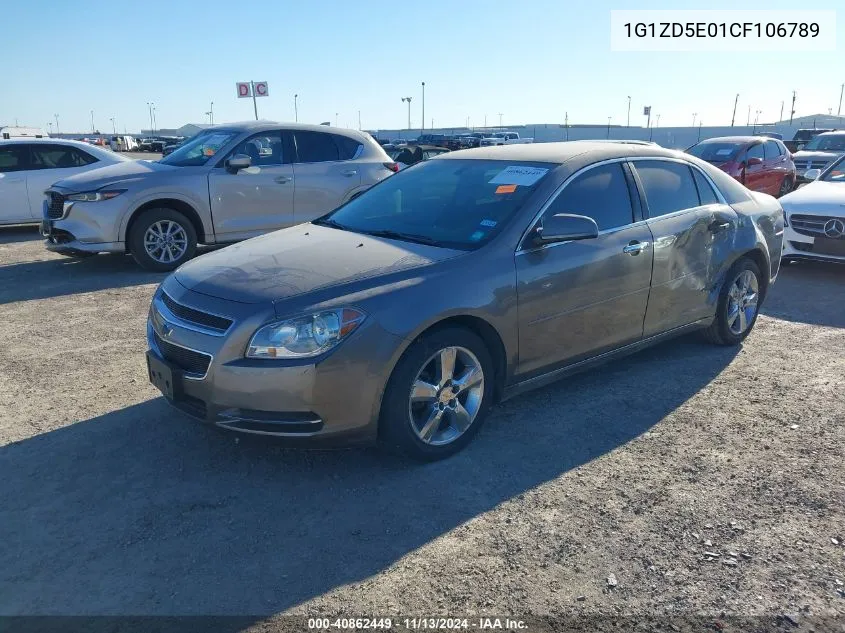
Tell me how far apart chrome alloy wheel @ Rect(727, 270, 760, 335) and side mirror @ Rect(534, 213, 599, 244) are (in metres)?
2.09

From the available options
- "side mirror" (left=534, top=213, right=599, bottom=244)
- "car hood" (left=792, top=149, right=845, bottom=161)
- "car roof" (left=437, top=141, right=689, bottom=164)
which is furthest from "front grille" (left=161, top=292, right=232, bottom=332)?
"car hood" (left=792, top=149, right=845, bottom=161)

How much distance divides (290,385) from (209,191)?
605 centimetres

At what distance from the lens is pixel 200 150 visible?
9.08m

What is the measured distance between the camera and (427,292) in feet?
11.8

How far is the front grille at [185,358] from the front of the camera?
3.48 meters

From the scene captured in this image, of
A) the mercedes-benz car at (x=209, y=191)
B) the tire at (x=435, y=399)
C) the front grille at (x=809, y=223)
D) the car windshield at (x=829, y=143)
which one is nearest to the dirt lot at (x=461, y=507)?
the tire at (x=435, y=399)

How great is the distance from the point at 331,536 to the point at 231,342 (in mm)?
1015

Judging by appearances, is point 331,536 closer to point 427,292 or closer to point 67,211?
point 427,292

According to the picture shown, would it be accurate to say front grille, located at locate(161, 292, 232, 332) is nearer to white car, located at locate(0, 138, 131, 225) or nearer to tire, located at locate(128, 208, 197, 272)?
tire, located at locate(128, 208, 197, 272)

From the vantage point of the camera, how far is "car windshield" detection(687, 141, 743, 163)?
46.4 feet

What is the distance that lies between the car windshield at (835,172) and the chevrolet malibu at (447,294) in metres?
5.17

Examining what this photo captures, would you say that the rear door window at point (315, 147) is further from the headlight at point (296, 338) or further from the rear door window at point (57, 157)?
the headlight at point (296, 338)

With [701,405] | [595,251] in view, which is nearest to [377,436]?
[595,251]

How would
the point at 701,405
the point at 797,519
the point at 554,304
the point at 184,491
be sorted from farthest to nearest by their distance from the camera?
the point at 701,405
the point at 554,304
the point at 184,491
the point at 797,519
